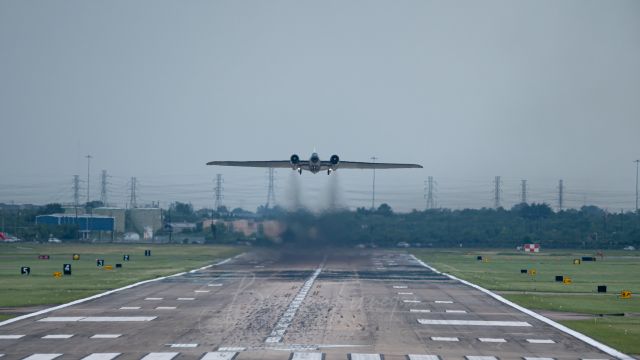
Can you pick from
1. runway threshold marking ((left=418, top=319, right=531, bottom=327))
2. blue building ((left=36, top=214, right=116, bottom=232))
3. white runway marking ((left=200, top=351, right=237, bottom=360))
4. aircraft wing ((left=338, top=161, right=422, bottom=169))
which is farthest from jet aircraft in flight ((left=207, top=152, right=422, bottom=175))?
blue building ((left=36, top=214, right=116, bottom=232))

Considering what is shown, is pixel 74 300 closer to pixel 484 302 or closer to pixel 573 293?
pixel 484 302

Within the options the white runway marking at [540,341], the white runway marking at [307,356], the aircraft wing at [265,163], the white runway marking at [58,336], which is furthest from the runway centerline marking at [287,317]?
the aircraft wing at [265,163]

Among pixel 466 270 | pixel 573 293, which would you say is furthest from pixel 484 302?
pixel 466 270

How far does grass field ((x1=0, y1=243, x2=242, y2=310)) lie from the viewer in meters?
46.8

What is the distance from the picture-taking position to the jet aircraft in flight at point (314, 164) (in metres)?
62.8

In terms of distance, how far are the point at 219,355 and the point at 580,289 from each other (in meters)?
35.2

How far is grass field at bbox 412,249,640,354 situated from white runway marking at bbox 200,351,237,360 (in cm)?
1316

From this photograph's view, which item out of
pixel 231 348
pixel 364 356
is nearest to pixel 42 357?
pixel 231 348

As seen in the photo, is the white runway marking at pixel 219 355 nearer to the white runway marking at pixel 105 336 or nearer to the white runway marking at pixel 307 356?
the white runway marking at pixel 307 356

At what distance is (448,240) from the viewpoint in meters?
142

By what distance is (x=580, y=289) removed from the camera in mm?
54781

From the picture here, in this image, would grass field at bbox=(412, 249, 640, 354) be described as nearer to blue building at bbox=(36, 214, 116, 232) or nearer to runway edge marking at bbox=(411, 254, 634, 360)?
runway edge marking at bbox=(411, 254, 634, 360)

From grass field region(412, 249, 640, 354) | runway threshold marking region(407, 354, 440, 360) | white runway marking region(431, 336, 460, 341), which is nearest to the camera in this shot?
runway threshold marking region(407, 354, 440, 360)

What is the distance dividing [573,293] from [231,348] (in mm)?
30418
